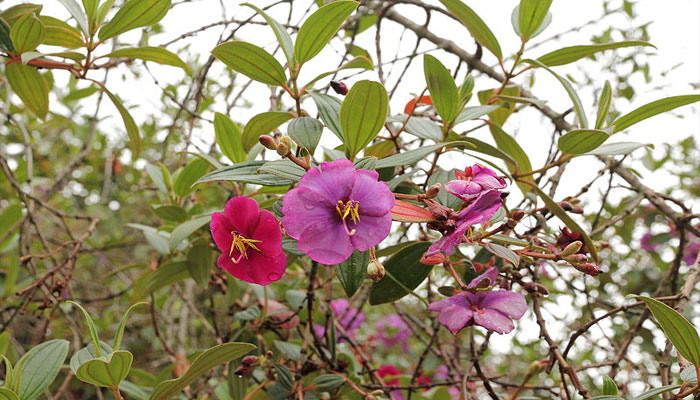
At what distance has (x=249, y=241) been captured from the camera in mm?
706

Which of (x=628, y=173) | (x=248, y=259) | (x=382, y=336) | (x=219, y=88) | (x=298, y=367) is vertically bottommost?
(x=382, y=336)

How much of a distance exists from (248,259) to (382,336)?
5.67 feet

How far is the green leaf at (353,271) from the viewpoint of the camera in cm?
68

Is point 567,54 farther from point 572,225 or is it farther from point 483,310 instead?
point 483,310

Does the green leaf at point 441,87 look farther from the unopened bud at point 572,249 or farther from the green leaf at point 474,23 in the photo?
the unopened bud at point 572,249

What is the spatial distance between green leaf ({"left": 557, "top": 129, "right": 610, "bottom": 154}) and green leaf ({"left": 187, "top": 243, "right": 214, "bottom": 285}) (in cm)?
67

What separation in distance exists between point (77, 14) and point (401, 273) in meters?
0.71

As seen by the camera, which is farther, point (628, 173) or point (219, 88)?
point (219, 88)

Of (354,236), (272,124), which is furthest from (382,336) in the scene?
(354,236)

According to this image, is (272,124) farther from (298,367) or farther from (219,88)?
(219,88)

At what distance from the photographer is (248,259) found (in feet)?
2.41

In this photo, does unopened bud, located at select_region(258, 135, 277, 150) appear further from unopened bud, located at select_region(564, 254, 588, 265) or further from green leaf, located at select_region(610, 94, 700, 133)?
green leaf, located at select_region(610, 94, 700, 133)

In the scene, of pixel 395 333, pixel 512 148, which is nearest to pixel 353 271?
pixel 512 148

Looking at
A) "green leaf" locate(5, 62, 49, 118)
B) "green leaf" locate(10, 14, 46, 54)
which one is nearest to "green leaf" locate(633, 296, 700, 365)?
"green leaf" locate(10, 14, 46, 54)
